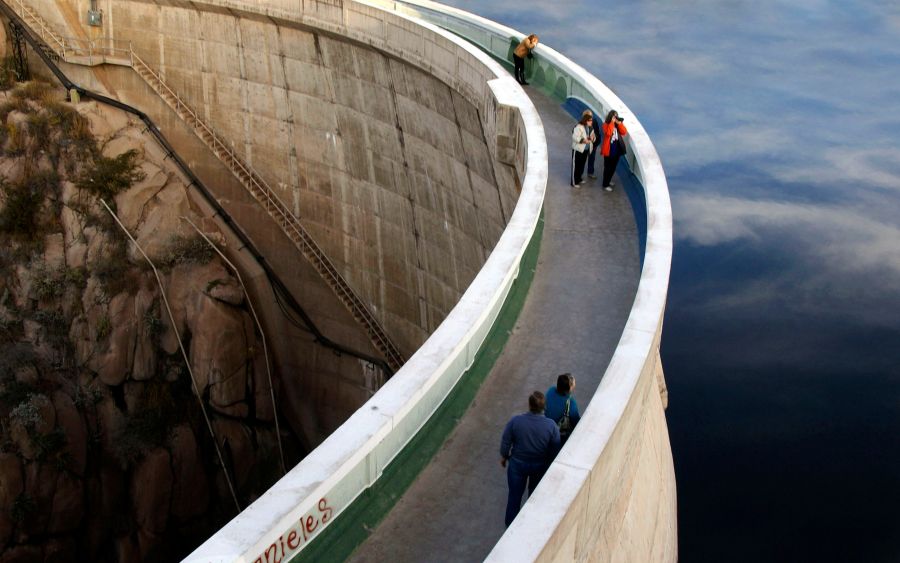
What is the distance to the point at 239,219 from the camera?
28.3 metres

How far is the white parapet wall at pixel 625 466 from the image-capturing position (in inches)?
281

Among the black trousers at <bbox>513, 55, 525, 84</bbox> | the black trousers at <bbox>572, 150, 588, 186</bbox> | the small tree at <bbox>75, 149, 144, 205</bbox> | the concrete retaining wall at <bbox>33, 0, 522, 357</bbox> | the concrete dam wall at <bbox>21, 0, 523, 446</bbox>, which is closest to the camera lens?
the black trousers at <bbox>572, 150, 588, 186</bbox>

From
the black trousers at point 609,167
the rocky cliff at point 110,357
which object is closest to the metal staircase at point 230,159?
the rocky cliff at point 110,357

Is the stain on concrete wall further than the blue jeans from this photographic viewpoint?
Yes

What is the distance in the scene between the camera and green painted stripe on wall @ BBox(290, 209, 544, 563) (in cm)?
757

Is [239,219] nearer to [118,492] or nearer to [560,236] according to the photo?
[118,492]

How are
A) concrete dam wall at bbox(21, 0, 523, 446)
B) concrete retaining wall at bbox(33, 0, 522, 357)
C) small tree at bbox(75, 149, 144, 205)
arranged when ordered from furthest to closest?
1. small tree at bbox(75, 149, 144, 205)
2. concrete dam wall at bbox(21, 0, 523, 446)
3. concrete retaining wall at bbox(33, 0, 522, 357)

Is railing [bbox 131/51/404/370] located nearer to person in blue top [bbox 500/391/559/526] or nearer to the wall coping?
the wall coping

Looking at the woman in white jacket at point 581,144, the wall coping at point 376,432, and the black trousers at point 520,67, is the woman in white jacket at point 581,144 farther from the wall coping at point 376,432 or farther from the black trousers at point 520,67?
the black trousers at point 520,67

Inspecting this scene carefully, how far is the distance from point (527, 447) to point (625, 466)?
6.12ft

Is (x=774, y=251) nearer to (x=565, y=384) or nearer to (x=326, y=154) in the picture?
(x=326, y=154)

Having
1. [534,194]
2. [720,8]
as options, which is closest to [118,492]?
[534,194]

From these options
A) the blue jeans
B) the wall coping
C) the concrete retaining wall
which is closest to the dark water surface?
the concrete retaining wall

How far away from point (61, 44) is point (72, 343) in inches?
347
